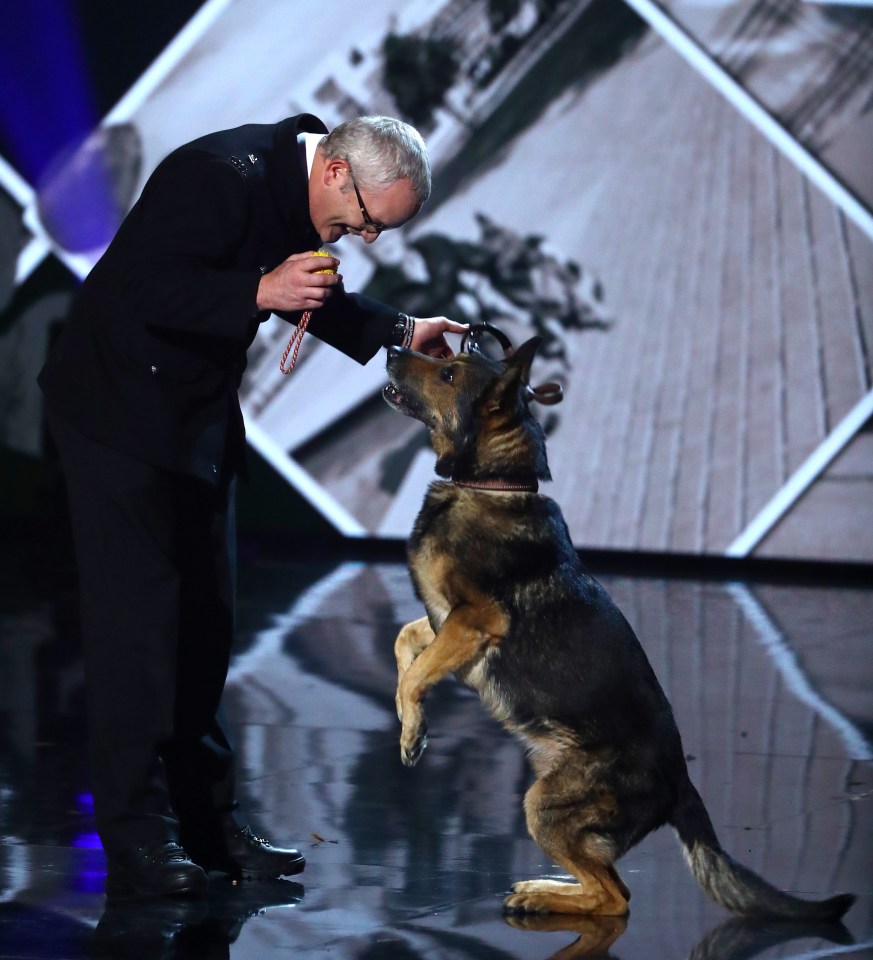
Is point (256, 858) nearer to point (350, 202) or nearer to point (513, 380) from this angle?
point (513, 380)

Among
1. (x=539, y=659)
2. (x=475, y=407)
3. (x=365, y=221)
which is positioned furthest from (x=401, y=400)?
(x=539, y=659)

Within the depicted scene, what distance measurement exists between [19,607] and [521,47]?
164 inches

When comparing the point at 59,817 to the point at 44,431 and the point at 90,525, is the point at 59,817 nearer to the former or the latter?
the point at 90,525

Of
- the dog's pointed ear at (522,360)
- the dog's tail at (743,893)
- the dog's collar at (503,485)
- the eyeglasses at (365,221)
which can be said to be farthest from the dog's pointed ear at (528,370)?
the dog's tail at (743,893)

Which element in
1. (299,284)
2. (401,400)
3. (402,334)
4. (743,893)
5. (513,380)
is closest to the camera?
(299,284)

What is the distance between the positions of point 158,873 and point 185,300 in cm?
117

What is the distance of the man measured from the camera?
3039 mm

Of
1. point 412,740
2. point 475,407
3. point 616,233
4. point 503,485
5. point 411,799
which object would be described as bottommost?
point 411,799

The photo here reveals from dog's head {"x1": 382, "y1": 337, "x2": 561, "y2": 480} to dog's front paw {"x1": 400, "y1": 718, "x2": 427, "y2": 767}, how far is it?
1.81 feet

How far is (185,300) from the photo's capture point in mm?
2965

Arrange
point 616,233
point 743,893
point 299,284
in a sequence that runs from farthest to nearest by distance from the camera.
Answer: point 616,233
point 743,893
point 299,284

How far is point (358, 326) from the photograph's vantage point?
358 centimetres

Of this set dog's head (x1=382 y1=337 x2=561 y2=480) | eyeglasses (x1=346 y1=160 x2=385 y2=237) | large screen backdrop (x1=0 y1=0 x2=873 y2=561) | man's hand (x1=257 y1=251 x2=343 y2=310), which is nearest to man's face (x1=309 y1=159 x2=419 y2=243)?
eyeglasses (x1=346 y1=160 x2=385 y2=237)

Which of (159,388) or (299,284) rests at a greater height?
(299,284)
